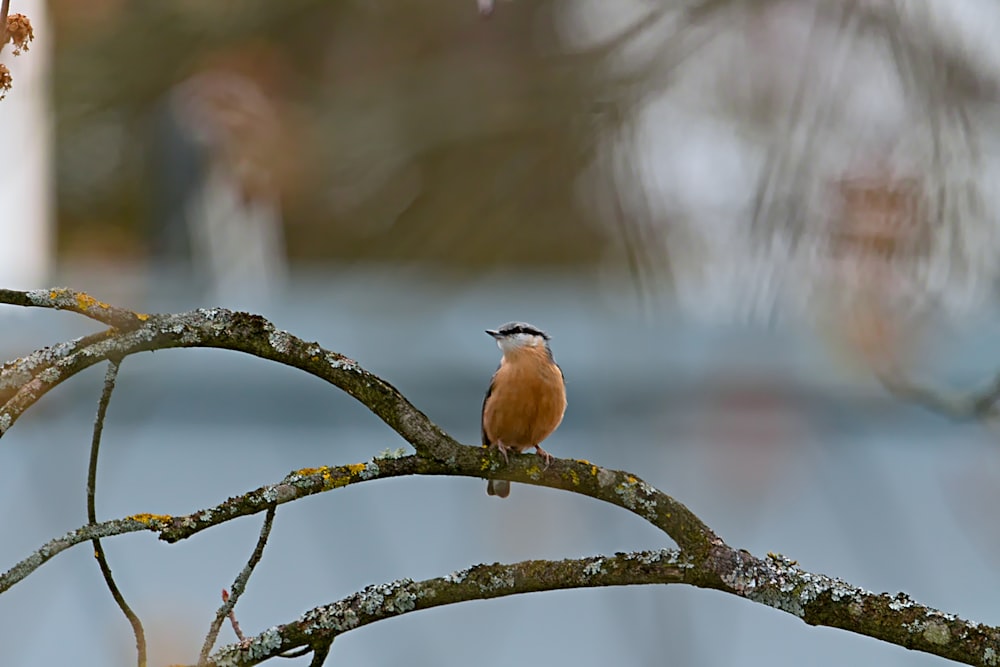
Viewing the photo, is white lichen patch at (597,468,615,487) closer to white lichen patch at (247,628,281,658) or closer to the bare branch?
white lichen patch at (247,628,281,658)

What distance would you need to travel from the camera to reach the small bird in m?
3.30

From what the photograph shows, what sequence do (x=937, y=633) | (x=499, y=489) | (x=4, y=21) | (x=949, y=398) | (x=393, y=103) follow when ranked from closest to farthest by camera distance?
(x=4, y=21)
(x=937, y=633)
(x=949, y=398)
(x=393, y=103)
(x=499, y=489)

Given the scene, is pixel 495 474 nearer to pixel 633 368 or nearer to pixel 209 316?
pixel 209 316

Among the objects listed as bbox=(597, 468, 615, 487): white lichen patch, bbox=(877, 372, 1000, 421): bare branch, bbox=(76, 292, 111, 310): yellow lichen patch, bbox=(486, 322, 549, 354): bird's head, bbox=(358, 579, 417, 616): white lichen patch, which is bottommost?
Answer: bbox=(358, 579, 417, 616): white lichen patch

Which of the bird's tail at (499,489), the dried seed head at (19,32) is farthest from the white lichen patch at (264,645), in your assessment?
the bird's tail at (499,489)

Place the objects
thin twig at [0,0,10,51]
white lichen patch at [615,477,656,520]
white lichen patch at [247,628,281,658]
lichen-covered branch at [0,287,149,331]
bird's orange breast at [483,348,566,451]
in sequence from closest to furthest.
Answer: thin twig at [0,0,10,51] < lichen-covered branch at [0,287,149,331] < white lichen patch at [247,628,281,658] < white lichen patch at [615,477,656,520] < bird's orange breast at [483,348,566,451]

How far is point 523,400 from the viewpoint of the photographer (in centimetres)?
331

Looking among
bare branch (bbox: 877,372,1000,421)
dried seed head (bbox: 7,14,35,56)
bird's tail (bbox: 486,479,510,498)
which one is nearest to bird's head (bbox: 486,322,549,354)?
bird's tail (bbox: 486,479,510,498)

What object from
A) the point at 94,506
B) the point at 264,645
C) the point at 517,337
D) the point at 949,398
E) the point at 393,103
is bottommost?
the point at 264,645

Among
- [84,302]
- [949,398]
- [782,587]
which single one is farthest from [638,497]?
[949,398]

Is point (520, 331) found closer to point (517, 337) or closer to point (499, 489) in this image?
point (517, 337)

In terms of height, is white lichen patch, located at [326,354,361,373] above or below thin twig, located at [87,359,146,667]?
above

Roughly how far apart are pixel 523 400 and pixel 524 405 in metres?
0.02

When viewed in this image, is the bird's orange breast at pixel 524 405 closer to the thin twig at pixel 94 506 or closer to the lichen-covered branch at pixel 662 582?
the lichen-covered branch at pixel 662 582
